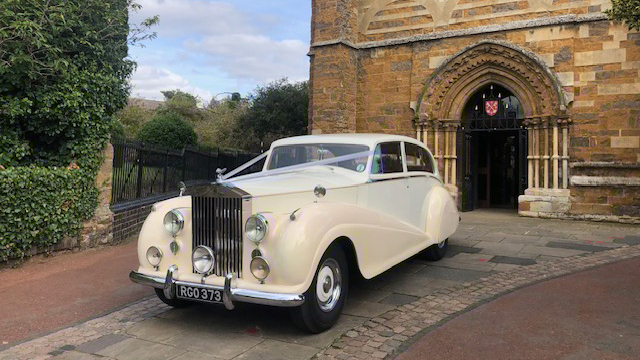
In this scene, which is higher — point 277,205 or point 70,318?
point 277,205

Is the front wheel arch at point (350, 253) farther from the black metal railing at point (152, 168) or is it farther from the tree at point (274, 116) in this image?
the tree at point (274, 116)

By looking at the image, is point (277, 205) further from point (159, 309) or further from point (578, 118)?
point (578, 118)

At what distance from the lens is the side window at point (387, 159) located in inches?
211

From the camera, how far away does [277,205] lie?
4.05m

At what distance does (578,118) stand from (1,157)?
1144 centimetres

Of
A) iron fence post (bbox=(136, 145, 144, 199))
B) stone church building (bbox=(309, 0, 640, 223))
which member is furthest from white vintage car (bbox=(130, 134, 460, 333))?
stone church building (bbox=(309, 0, 640, 223))

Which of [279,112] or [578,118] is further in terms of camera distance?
[279,112]

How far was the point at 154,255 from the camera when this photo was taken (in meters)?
4.20

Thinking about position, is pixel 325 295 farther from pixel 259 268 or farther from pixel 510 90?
pixel 510 90

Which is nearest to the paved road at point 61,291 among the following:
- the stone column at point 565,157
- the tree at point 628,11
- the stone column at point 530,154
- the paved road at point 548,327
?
the paved road at point 548,327

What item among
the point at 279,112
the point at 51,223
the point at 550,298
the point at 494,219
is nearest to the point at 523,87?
the point at 494,219

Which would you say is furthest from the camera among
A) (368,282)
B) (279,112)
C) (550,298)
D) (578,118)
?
(279,112)

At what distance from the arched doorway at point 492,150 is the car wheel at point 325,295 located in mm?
9209

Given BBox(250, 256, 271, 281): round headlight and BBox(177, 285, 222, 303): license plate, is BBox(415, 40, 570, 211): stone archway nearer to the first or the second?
BBox(250, 256, 271, 281): round headlight
